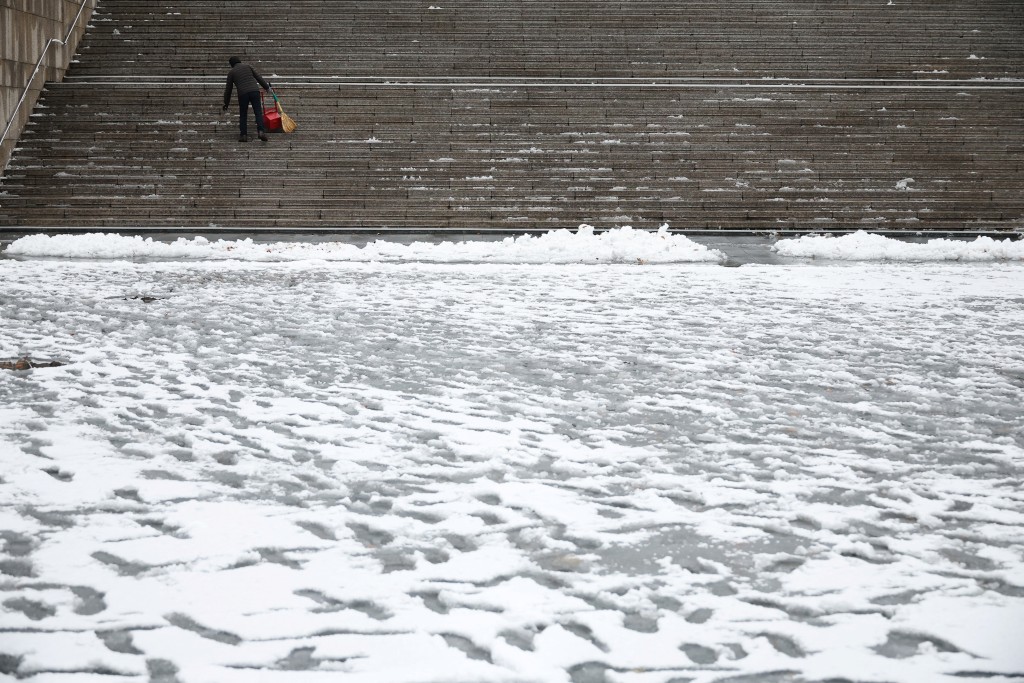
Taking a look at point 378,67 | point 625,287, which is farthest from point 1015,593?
point 378,67

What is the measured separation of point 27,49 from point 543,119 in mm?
7915

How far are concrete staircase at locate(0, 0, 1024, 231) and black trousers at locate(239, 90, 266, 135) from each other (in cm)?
29

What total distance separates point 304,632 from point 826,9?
18.0 metres

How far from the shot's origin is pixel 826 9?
18.3 metres

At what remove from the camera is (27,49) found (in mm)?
15430

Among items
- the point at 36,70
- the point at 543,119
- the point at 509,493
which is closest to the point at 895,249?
the point at 543,119

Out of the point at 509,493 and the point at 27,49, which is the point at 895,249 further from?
the point at 27,49

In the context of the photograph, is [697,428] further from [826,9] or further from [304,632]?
[826,9]

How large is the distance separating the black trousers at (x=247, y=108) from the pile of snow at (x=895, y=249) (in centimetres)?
754

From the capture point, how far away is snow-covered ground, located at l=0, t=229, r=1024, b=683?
111 inches

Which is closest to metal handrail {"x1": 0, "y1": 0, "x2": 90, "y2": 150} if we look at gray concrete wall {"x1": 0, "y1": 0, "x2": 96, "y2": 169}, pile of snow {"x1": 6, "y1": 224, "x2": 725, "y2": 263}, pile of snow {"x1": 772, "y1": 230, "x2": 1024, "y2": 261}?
gray concrete wall {"x1": 0, "y1": 0, "x2": 96, "y2": 169}

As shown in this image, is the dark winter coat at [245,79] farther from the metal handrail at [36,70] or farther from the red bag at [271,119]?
the metal handrail at [36,70]

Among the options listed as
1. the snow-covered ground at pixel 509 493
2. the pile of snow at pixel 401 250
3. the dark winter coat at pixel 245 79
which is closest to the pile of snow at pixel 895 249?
the pile of snow at pixel 401 250

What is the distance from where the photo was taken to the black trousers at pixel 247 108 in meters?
14.4
